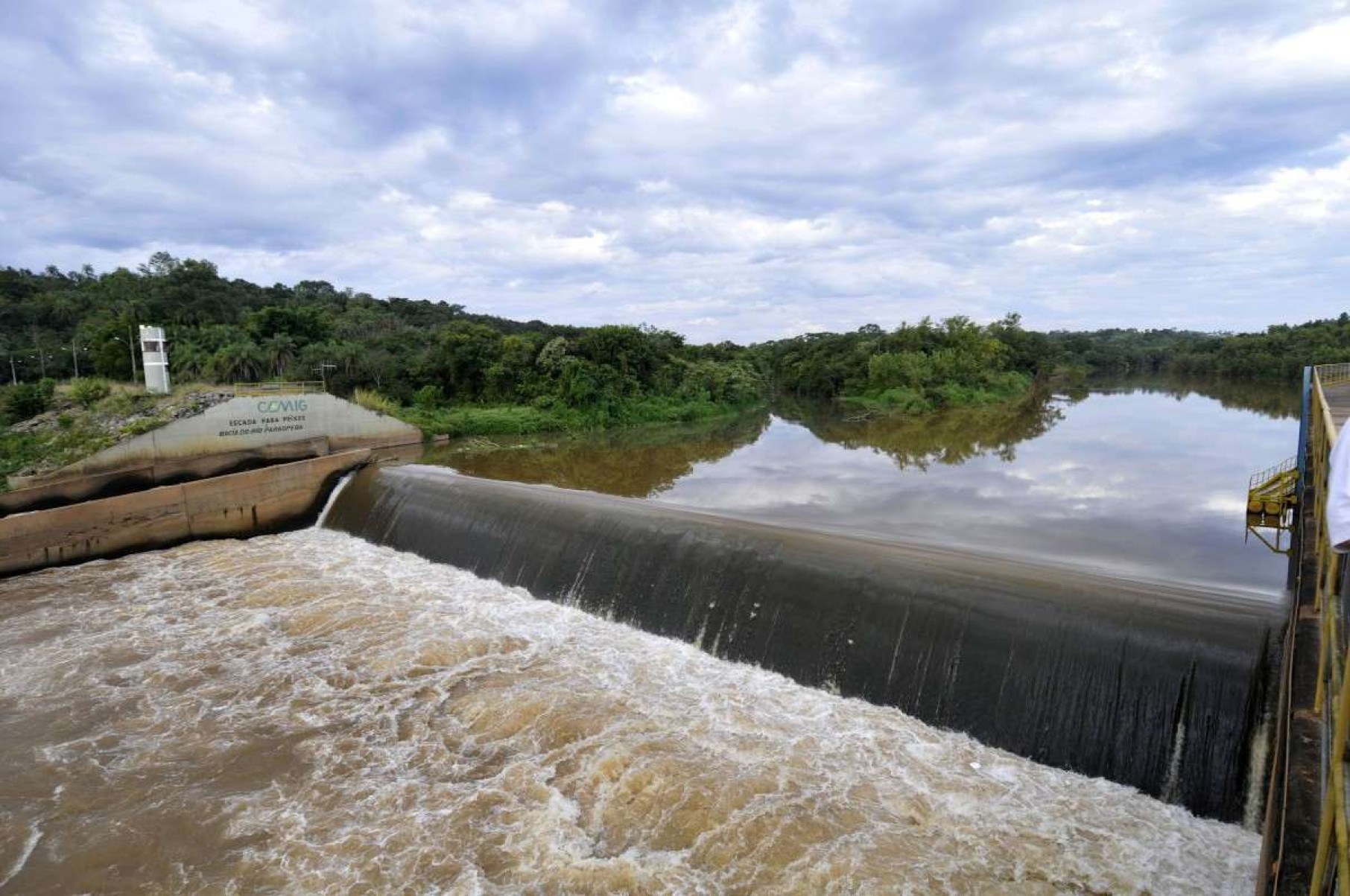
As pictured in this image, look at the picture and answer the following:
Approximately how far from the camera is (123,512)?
12984 mm

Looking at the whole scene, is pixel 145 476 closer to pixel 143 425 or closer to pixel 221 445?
pixel 143 425

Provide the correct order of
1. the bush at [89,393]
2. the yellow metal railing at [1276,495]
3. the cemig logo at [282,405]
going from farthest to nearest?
the bush at [89,393] → the cemig logo at [282,405] → the yellow metal railing at [1276,495]

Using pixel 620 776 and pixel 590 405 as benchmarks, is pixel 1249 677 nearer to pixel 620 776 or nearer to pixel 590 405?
pixel 620 776

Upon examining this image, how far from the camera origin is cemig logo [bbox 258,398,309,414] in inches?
714

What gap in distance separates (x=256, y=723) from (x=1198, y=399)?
5007cm

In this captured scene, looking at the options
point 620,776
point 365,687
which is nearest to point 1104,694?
point 620,776

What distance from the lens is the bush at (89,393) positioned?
63.0ft

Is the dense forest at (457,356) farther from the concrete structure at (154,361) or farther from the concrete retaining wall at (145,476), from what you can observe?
the concrete retaining wall at (145,476)

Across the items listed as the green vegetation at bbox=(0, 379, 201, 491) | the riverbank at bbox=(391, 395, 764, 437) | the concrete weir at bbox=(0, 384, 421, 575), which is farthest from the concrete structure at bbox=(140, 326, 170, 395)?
the riverbank at bbox=(391, 395, 764, 437)

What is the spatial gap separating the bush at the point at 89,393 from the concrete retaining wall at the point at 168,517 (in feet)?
25.0

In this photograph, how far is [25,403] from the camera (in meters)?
19.7

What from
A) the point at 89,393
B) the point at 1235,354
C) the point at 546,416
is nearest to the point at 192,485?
the point at 89,393

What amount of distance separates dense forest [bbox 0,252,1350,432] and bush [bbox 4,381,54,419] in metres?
0.05


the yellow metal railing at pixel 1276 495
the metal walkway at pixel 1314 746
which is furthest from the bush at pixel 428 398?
the metal walkway at pixel 1314 746
